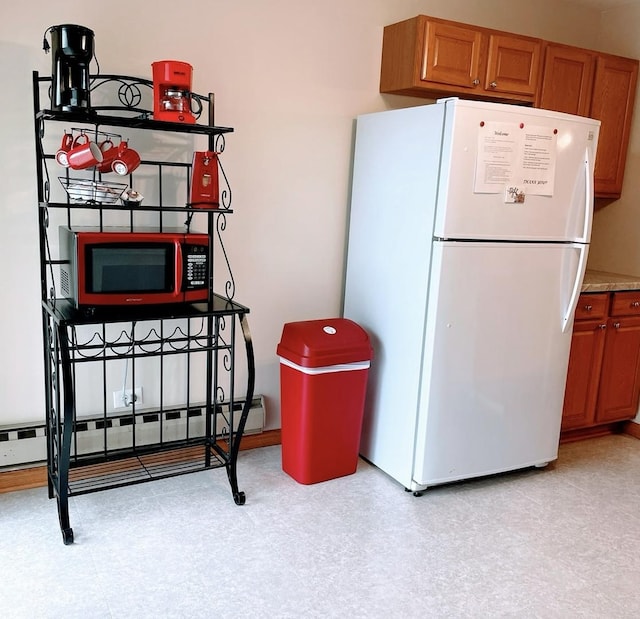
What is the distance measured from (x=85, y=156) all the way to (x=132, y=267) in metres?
0.42

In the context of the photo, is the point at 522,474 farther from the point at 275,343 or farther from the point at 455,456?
the point at 275,343

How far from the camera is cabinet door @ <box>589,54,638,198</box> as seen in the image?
3.61 meters

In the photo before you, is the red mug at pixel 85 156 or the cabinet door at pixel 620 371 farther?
the cabinet door at pixel 620 371

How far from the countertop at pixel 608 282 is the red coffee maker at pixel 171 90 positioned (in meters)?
2.16

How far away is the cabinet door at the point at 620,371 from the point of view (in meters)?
3.54

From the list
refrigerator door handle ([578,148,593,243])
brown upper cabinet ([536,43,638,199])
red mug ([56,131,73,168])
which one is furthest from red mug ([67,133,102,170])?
brown upper cabinet ([536,43,638,199])

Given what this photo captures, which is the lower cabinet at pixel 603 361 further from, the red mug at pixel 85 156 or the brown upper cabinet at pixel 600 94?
the red mug at pixel 85 156

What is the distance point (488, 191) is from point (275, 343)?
4.19 feet

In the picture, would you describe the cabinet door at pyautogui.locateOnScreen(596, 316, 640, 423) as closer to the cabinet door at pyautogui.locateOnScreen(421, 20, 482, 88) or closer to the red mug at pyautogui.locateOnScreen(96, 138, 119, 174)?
the cabinet door at pyautogui.locateOnScreen(421, 20, 482, 88)

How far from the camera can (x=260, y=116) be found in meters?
2.98

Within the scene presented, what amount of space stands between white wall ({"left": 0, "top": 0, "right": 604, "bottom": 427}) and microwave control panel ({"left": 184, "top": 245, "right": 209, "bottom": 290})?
53 cm

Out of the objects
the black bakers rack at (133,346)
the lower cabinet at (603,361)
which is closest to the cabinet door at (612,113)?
the lower cabinet at (603,361)

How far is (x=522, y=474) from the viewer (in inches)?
124

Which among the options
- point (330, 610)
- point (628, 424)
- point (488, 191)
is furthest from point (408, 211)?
point (628, 424)
